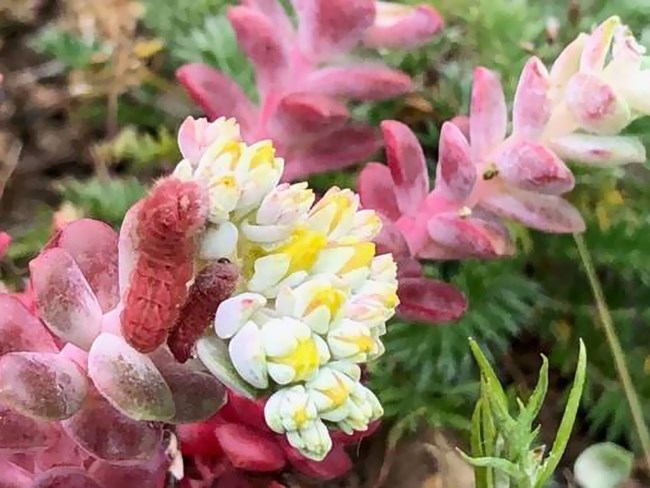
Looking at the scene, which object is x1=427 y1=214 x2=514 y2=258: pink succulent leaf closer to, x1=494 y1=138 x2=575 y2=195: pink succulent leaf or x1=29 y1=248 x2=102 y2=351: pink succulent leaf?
x1=494 y1=138 x2=575 y2=195: pink succulent leaf

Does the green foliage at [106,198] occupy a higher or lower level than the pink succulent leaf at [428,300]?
lower

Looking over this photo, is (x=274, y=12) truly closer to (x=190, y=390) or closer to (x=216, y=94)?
(x=216, y=94)

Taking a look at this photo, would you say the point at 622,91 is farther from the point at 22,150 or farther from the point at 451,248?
the point at 22,150

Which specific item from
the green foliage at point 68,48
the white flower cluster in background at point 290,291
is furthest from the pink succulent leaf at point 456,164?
the green foliage at point 68,48

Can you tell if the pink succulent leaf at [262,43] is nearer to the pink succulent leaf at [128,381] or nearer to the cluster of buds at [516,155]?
the cluster of buds at [516,155]

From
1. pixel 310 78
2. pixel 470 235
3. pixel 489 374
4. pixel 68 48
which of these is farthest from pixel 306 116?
pixel 68 48

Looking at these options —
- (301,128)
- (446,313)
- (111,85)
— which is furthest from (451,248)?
(111,85)
